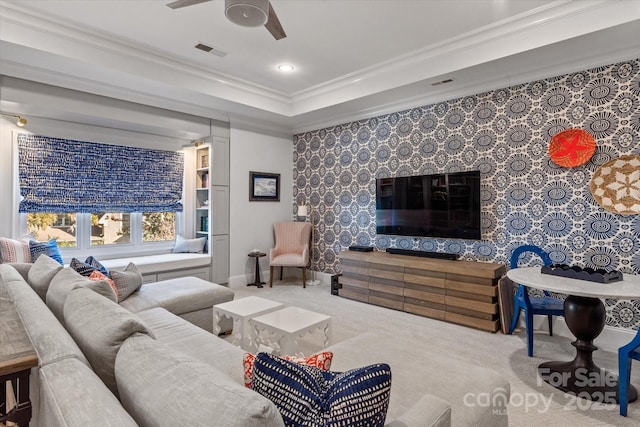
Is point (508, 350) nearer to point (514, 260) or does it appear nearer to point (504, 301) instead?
point (504, 301)

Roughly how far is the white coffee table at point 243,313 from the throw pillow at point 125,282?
0.76m

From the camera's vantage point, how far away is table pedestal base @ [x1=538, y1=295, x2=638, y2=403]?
233 cm

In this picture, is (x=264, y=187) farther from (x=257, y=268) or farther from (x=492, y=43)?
(x=492, y=43)

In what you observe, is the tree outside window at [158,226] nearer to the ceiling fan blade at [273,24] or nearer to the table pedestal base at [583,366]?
the ceiling fan blade at [273,24]

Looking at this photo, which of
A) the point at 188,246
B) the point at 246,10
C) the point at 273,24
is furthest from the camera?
the point at 188,246

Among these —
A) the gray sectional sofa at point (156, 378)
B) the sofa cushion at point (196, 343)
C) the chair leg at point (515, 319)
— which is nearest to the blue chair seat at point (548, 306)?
the chair leg at point (515, 319)

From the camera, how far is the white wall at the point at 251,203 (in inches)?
210

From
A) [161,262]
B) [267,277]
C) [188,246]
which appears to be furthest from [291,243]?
[161,262]

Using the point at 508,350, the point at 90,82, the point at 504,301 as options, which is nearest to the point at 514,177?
the point at 504,301

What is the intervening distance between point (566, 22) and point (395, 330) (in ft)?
10.4

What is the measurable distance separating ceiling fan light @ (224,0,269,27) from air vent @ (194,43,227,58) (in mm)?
1373

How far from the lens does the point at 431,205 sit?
4.27 meters

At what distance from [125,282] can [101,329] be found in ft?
6.43

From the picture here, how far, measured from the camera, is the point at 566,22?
9.39 feet
